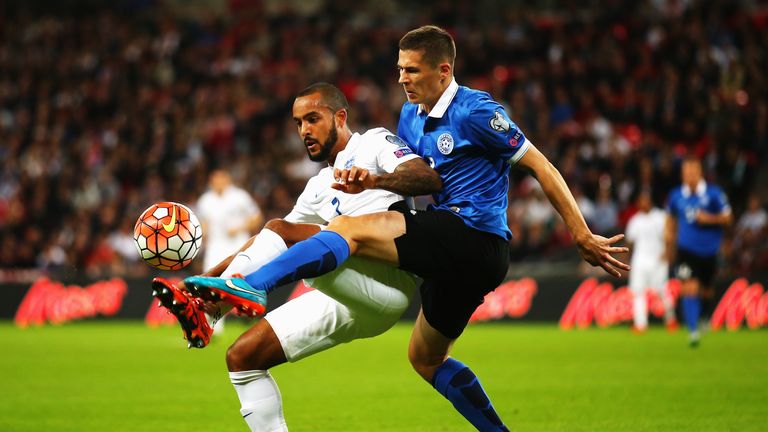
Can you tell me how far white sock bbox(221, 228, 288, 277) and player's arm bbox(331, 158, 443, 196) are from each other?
1.54ft

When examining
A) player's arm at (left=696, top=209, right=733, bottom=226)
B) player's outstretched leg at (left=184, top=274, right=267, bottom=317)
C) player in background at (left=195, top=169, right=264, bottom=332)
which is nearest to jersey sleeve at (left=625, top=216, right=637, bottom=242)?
player's arm at (left=696, top=209, right=733, bottom=226)

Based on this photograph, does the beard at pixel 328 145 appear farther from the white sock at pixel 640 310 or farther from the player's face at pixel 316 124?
the white sock at pixel 640 310

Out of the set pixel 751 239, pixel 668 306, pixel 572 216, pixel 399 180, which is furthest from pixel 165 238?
pixel 751 239

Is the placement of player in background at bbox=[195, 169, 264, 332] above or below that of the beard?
below

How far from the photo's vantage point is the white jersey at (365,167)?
511 cm

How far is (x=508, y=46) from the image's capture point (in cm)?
2164

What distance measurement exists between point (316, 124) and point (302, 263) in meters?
0.91

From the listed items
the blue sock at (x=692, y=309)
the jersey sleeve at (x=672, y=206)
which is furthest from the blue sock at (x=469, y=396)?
the jersey sleeve at (x=672, y=206)

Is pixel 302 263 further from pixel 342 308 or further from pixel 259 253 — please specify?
pixel 342 308

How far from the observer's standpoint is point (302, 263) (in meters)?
4.55

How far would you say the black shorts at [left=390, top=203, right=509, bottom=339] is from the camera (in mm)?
4922

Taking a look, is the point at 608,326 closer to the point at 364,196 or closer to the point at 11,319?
the point at 11,319

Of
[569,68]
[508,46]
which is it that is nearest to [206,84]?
[508,46]

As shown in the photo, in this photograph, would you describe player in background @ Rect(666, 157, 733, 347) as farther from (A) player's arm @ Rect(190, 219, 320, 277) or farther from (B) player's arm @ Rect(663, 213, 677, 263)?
(A) player's arm @ Rect(190, 219, 320, 277)
